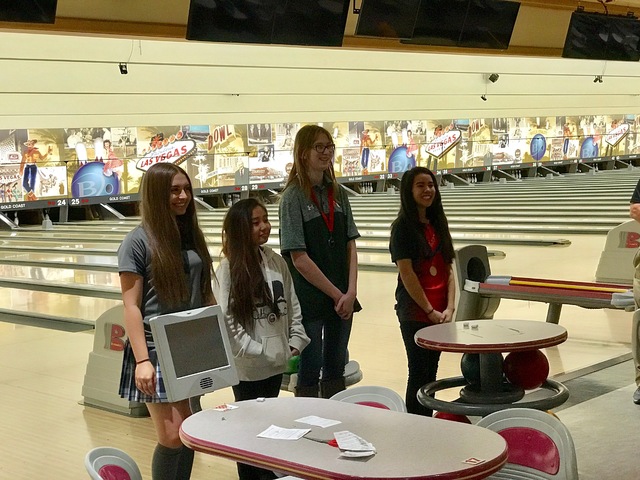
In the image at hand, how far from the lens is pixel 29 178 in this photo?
16.6 meters

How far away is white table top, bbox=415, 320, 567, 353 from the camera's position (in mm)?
3070

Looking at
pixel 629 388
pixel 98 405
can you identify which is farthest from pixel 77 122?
pixel 629 388

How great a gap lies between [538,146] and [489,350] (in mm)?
22176

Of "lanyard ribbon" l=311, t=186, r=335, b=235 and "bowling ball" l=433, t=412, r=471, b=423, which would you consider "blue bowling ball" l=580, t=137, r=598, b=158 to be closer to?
"lanyard ribbon" l=311, t=186, r=335, b=235

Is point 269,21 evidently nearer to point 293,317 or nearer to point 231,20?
point 231,20

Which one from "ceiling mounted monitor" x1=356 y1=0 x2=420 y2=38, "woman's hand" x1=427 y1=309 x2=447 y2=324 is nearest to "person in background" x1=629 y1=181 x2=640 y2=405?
"woman's hand" x1=427 y1=309 x2=447 y2=324

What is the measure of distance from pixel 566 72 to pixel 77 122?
966 centimetres

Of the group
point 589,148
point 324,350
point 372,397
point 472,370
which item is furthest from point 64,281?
point 589,148

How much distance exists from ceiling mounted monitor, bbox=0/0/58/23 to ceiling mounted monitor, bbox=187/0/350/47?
863 millimetres

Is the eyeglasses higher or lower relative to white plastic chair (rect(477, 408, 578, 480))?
higher

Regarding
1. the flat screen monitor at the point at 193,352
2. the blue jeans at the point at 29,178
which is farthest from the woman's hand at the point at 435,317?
the blue jeans at the point at 29,178

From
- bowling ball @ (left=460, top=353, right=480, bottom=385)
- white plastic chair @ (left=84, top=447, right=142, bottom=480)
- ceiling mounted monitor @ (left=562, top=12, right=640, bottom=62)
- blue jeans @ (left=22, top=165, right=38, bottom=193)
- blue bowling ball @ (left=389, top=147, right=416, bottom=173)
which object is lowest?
blue jeans @ (left=22, top=165, right=38, bottom=193)

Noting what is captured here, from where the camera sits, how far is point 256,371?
2.94 m

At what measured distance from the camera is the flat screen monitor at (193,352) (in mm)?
2570
